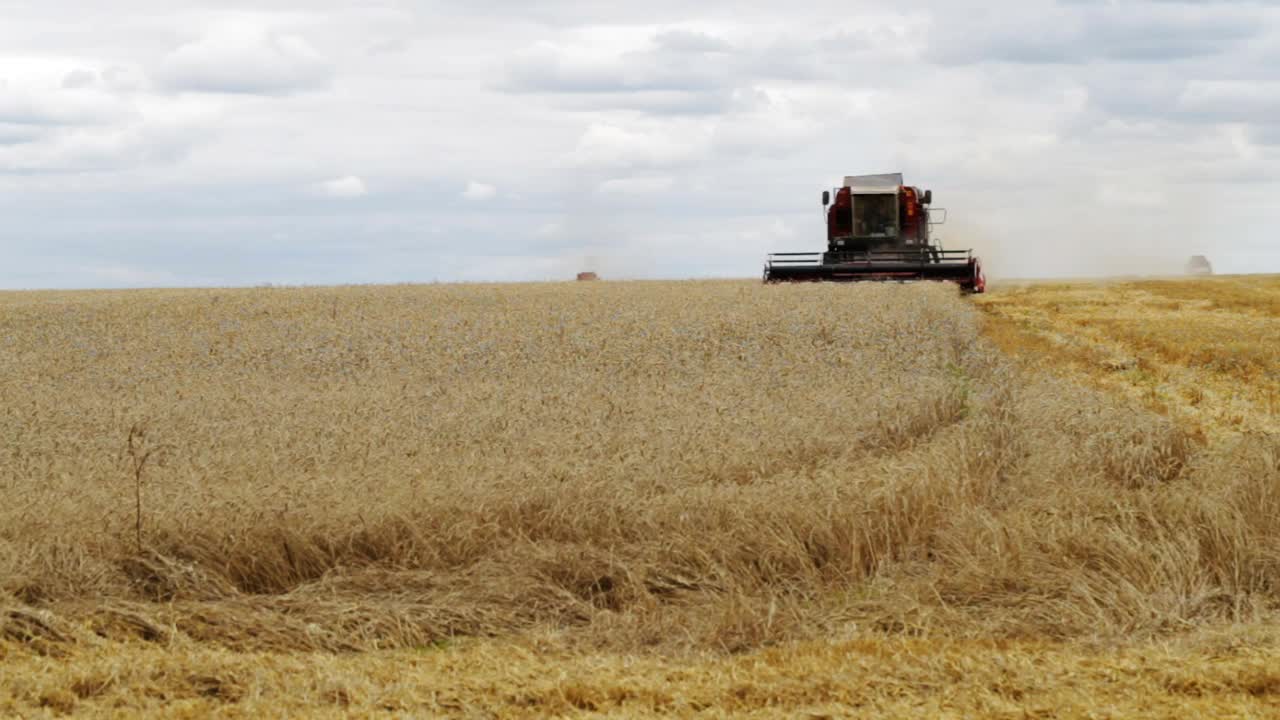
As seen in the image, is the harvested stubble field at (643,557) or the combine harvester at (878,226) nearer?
the harvested stubble field at (643,557)

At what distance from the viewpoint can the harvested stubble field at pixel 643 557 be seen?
226 inches

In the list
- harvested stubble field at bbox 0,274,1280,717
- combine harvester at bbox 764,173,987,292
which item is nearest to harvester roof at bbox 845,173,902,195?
combine harvester at bbox 764,173,987,292

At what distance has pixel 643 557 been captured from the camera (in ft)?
24.4

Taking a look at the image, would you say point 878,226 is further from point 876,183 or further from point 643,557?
point 643,557

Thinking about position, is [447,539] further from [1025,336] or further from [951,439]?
[1025,336]

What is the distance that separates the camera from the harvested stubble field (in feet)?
18.8

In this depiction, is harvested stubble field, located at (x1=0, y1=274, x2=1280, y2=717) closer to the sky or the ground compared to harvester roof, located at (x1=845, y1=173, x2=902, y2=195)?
closer to the ground

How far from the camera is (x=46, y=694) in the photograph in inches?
221

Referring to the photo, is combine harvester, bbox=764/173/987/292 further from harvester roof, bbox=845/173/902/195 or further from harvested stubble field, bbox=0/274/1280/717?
harvested stubble field, bbox=0/274/1280/717

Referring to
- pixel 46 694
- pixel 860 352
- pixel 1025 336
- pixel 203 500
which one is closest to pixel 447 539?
pixel 203 500

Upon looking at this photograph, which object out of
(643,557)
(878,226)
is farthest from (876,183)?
(643,557)

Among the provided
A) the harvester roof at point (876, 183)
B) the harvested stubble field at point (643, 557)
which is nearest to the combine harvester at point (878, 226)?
the harvester roof at point (876, 183)

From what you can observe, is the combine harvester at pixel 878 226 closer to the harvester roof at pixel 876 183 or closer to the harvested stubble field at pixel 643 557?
the harvester roof at pixel 876 183

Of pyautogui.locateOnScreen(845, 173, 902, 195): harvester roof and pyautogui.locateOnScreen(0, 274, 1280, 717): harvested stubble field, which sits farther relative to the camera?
pyautogui.locateOnScreen(845, 173, 902, 195): harvester roof
